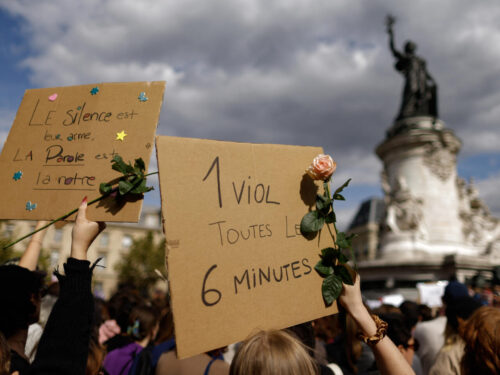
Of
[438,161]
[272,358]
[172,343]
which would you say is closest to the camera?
[272,358]

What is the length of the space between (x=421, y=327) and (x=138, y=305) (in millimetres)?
3019

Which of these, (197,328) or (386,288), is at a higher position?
(386,288)

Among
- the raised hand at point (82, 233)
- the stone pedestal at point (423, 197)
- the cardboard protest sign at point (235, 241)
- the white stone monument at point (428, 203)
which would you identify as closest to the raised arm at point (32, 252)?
the raised hand at point (82, 233)

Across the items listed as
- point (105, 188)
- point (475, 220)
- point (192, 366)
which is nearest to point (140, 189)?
point (105, 188)

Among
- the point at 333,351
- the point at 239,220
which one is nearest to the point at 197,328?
the point at 239,220

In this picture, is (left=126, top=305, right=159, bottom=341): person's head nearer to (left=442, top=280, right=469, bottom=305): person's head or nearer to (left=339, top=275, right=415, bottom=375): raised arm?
(left=339, top=275, right=415, bottom=375): raised arm

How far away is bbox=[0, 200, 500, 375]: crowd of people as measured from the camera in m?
1.41

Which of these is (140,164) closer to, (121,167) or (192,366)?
(121,167)

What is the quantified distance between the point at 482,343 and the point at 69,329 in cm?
217

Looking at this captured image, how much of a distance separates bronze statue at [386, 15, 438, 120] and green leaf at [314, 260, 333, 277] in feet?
52.8

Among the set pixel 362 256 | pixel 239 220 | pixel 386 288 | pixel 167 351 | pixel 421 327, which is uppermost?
pixel 362 256

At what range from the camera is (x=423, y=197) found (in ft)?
47.1

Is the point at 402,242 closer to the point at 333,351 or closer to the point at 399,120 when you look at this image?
the point at 399,120

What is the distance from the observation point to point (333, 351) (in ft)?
11.1
